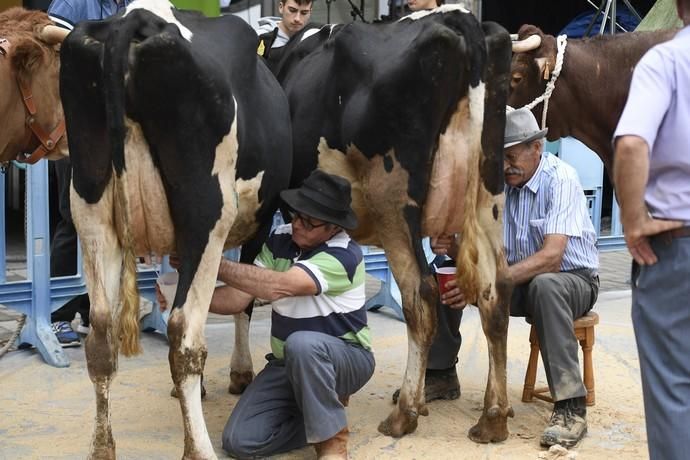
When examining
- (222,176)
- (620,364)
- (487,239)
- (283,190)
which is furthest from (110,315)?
(620,364)

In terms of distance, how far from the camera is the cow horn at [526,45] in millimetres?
4590

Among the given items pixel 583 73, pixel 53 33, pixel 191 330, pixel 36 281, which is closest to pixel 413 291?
pixel 191 330

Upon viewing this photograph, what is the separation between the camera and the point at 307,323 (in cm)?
401

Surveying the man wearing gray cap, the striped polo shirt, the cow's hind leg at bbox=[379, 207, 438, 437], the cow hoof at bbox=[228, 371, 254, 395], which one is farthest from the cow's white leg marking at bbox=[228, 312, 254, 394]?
the man wearing gray cap

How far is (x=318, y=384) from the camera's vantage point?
3.83m

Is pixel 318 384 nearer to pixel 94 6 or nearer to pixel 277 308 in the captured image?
pixel 277 308

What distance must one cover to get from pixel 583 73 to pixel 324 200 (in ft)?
5.58

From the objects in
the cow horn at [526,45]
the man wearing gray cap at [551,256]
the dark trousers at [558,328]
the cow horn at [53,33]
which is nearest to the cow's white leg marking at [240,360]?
the man wearing gray cap at [551,256]

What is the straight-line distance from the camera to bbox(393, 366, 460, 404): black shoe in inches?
192

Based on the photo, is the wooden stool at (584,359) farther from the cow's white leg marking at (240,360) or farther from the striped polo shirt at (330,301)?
the cow's white leg marking at (240,360)

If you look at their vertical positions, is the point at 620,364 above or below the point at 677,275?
below

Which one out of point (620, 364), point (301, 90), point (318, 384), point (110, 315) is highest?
point (301, 90)

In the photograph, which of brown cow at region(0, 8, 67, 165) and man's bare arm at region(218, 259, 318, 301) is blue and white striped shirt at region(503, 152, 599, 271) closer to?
man's bare arm at region(218, 259, 318, 301)

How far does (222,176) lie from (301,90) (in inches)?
39.3
